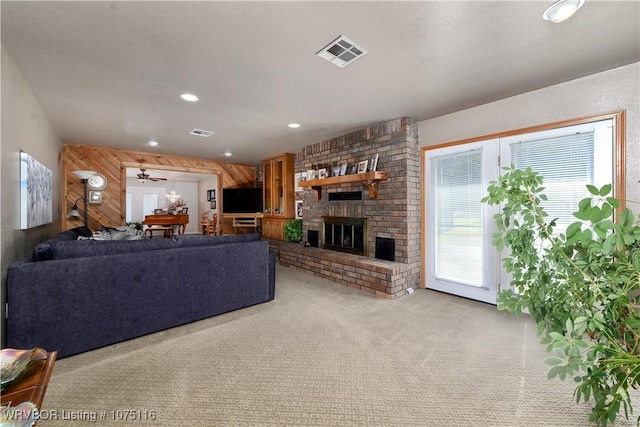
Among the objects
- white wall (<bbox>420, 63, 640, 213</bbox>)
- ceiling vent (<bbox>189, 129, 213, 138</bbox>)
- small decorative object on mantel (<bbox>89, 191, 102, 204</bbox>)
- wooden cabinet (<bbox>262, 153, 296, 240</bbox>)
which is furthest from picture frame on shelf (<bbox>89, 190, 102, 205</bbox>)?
white wall (<bbox>420, 63, 640, 213</bbox>)

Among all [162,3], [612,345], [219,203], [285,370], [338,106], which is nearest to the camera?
[612,345]

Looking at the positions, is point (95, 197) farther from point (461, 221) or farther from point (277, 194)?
point (461, 221)

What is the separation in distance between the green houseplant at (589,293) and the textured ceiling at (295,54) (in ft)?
3.74

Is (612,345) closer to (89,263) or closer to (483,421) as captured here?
(483,421)

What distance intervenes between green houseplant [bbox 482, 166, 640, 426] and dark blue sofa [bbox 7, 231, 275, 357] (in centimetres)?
237

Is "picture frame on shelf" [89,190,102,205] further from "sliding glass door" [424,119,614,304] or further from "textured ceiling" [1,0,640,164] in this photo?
"sliding glass door" [424,119,614,304]

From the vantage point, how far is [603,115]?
89.7 inches

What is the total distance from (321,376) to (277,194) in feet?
15.3

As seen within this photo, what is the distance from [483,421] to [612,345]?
72 centimetres

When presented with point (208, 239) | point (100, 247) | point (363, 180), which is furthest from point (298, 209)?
point (100, 247)

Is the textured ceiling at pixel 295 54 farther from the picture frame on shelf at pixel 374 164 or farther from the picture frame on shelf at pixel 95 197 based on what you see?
the picture frame on shelf at pixel 95 197

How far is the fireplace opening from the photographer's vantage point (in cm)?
399

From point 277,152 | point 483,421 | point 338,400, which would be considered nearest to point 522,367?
point 483,421

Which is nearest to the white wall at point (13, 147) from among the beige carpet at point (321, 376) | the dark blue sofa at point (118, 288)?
the dark blue sofa at point (118, 288)
